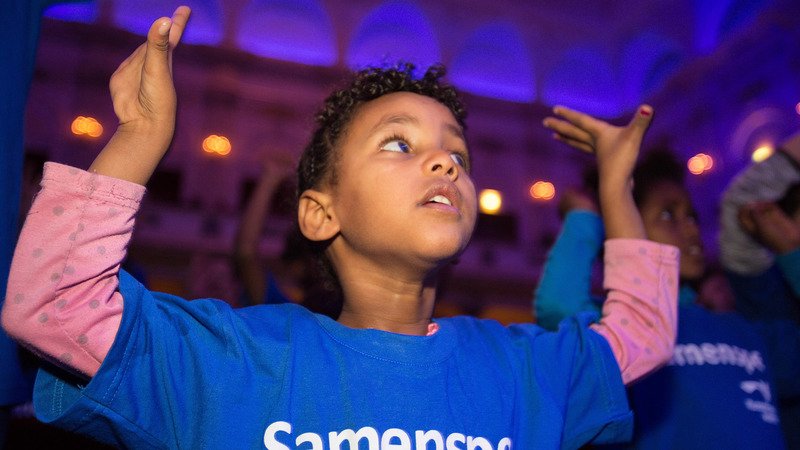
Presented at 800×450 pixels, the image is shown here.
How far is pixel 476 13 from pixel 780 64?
891 cm

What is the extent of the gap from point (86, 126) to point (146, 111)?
1505cm

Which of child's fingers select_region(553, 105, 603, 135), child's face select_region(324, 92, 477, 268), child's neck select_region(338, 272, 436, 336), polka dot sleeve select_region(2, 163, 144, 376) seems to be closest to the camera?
polka dot sleeve select_region(2, 163, 144, 376)

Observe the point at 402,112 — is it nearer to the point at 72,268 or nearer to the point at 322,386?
the point at 322,386

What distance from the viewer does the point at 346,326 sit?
1.23 m

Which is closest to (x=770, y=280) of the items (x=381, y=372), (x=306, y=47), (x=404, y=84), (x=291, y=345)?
(x=404, y=84)

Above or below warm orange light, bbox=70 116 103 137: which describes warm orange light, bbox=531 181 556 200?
above

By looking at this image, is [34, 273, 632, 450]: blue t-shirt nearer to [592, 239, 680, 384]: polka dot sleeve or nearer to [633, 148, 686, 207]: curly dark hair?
[592, 239, 680, 384]: polka dot sleeve

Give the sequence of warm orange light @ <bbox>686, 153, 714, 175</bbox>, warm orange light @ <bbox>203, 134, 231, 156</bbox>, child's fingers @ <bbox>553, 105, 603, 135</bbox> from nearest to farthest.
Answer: child's fingers @ <bbox>553, 105, 603, 135</bbox> < warm orange light @ <bbox>686, 153, 714, 175</bbox> < warm orange light @ <bbox>203, 134, 231, 156</bbox>

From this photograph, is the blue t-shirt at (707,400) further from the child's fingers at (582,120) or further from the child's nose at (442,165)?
the child's nose at (442,165)

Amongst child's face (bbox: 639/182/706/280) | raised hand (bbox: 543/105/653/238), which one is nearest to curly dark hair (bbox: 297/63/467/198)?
raised hand (bbox: 543/105/653/238)

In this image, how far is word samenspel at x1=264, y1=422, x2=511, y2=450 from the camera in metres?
0.95

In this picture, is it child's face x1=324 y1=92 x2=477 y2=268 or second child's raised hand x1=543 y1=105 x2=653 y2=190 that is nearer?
child's face x1=324 y1=92 x2=477 y2=268

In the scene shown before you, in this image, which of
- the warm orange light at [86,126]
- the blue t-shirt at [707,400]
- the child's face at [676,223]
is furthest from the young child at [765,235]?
the warm orange light at [86,126]

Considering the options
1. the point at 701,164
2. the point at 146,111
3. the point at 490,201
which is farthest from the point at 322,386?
the point at 701,164
